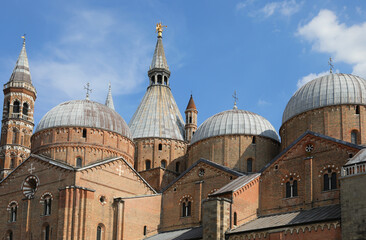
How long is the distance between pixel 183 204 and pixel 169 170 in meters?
7.04

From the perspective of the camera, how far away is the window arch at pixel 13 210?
38719 mm

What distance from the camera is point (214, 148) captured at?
41.2m

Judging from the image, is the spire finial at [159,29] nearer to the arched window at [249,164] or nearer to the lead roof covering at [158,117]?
the lead roof covering at [158,117]

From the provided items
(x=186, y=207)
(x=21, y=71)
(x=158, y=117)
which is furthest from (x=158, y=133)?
(x=21, y=71)

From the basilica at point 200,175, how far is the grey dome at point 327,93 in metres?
0.08

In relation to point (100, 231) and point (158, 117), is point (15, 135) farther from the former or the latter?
point (100, 231)

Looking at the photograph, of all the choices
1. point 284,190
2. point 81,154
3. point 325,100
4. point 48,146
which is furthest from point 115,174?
point 325,100

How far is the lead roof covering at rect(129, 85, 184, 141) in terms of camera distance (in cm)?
4769

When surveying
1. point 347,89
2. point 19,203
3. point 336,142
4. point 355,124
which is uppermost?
point 347,89

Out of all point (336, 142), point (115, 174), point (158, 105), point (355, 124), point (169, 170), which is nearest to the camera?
point (336, 142)

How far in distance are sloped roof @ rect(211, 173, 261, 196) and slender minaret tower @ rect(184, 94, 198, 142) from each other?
13.8 metres

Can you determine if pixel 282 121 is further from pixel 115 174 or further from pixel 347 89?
pixel 115 174

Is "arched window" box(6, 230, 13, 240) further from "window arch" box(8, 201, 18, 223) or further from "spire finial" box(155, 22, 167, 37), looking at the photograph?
"spire finial" box(155, 22, 167, 37)

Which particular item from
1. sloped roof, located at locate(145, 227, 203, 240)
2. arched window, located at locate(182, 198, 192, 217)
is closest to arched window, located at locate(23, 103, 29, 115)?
sloped roof, located at locate(145, 227, 203, 240)
